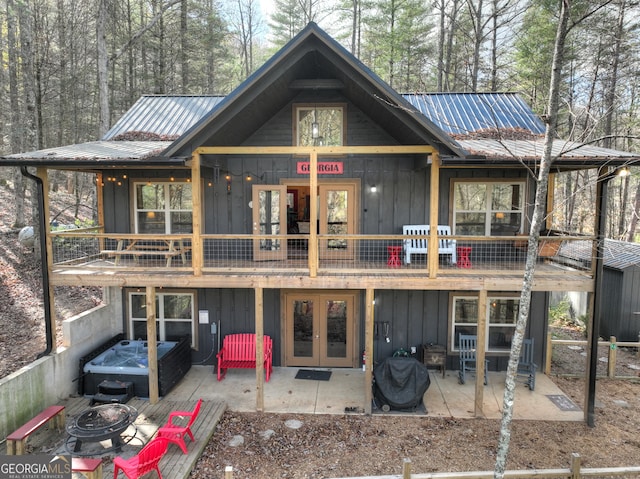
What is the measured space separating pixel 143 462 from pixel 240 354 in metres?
4.47

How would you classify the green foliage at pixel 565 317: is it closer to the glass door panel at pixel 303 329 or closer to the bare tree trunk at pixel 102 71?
the glass door panel at pixel 303 329

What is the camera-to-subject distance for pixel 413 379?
852 centimetres

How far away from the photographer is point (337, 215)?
10.5 m

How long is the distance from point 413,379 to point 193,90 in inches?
763

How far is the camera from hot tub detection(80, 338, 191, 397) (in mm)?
8930

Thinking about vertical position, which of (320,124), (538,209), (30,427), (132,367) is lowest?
(30,427)

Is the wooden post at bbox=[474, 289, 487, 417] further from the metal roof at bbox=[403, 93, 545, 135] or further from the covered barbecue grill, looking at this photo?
the metal roof at bbox=[403, 93, 545, 135]

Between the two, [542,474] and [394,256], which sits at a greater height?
[394,256]

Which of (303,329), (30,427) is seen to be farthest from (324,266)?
(30,427)

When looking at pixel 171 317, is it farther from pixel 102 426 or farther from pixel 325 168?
pixel 325 168

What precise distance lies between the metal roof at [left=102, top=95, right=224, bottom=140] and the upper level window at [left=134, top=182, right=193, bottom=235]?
1394 mm

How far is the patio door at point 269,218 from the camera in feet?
33.6

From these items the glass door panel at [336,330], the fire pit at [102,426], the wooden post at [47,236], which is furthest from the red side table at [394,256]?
the wooden post at [47,236]

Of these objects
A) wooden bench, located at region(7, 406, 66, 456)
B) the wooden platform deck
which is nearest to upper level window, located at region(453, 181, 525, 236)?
the wooden platform deck
